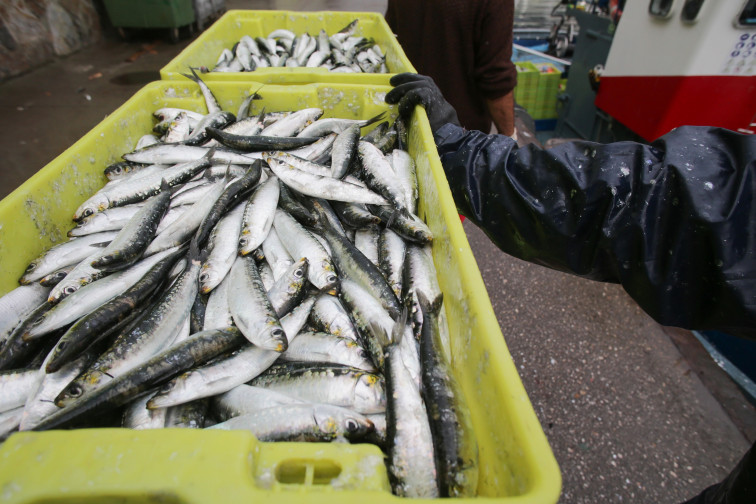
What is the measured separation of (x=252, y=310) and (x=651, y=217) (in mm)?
1411

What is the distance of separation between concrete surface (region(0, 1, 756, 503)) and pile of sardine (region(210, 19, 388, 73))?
6.98 ft

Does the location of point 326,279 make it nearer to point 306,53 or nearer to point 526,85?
point 306,53

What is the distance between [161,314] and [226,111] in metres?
1.67

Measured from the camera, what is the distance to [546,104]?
5801mm

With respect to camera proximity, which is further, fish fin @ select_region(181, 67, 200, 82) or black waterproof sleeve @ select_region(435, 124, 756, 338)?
fish fin @ select_region(181, 67, 200, 82)

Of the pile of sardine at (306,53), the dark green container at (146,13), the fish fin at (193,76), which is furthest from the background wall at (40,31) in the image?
the fish fin at (193,76)

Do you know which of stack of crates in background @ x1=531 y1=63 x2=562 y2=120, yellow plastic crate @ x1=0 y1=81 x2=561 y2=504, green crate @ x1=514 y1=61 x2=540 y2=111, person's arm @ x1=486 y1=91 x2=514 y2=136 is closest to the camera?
yellow plastic crate @ x1=0 y1=81 x2=561 y2=504

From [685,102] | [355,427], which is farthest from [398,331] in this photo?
[685,102]

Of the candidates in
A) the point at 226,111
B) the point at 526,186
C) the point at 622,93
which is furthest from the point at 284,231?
the point at 622,93

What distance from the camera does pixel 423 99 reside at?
2.19 metres

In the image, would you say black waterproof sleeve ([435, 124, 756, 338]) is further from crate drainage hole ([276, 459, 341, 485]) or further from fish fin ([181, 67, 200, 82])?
fish fin ([181, 67, 200, 82])

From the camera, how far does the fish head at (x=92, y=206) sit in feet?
5.94

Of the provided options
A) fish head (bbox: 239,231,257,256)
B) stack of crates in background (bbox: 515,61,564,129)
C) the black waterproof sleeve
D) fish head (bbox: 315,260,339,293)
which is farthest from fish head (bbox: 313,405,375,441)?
stack of crates in background (bbox: 515,61,564,129)

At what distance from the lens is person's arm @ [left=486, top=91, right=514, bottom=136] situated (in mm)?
3283
